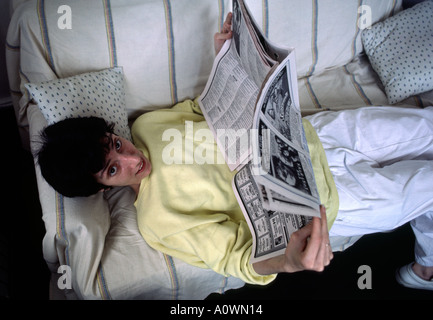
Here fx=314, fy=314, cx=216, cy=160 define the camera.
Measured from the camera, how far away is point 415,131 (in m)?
1.08

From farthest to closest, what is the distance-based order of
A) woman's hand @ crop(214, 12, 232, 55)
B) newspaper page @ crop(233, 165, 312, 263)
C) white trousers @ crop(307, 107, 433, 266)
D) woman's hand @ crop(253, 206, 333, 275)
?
woman's hand @ crop(214, 12, 232, 55), white trousers @ crop(307, 107, 433, 266), newspaper page @ crop(233, 165, 312, 263), woman's hand @ crop(253, 206, 333, 275)

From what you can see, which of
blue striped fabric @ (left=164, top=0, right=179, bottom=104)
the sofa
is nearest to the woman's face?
the sofa

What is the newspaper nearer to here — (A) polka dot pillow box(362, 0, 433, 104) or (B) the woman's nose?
(B) the woman's nose

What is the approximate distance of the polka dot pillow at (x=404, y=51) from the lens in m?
1.33

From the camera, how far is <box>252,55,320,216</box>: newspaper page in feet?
2.19

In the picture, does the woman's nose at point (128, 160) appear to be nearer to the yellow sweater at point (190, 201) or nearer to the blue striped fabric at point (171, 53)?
the yellow sweater at point (190, 201)

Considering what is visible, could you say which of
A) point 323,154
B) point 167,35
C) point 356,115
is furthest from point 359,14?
point 167,35

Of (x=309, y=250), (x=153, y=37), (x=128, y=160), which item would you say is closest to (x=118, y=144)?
(x=128, y=160)

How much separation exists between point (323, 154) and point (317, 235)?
493 millimetres

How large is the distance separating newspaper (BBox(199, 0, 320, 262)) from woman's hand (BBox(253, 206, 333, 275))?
3 cm

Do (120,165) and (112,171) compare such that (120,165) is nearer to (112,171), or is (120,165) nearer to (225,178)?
(112,171)

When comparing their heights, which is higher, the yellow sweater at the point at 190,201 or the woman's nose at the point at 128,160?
the woman's nose at the point at 128,160

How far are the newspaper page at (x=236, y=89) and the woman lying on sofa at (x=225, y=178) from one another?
0.06 m

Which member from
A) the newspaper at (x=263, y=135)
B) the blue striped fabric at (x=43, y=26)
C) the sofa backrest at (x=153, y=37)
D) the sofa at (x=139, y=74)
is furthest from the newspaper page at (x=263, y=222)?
the blue striped fabric at (x=43, y=26)
